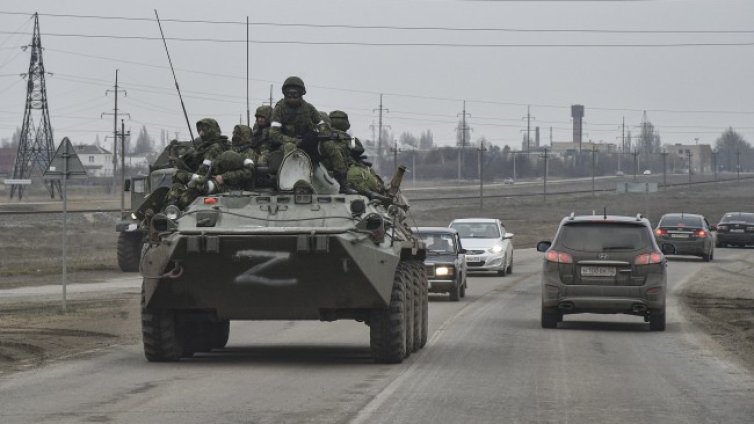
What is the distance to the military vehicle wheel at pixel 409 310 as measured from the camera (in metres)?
17.2

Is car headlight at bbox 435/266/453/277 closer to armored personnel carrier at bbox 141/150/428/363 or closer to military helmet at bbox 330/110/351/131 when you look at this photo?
military helmet at bbox 330/110/351/131

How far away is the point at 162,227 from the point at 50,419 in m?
4.80

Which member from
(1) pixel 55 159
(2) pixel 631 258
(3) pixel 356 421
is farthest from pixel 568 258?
(3) pixel 356 421

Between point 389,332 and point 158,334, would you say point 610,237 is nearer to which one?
point 389,332

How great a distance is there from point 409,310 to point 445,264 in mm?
12291

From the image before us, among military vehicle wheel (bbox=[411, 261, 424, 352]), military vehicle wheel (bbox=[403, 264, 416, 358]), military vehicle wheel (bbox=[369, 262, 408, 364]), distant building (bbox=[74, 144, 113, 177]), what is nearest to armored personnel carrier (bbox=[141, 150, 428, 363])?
military vehicle wheel (bbox=[369, 262, 408, 364])

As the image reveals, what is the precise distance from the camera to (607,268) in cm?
2141

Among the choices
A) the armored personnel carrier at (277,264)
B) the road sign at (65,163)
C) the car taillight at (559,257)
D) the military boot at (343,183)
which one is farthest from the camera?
the road sign at (65,163)

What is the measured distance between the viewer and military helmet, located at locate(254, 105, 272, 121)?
1819cm

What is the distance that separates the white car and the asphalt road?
17678 mm

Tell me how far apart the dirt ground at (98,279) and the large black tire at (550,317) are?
2.33m

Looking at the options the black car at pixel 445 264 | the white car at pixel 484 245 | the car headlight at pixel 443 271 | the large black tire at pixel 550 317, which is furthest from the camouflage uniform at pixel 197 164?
the white car at pixel 484 245

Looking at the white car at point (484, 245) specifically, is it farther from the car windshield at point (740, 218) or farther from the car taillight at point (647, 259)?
the car windshield at point (740, 218)

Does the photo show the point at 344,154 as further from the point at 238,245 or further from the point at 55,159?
the point at 55,159
